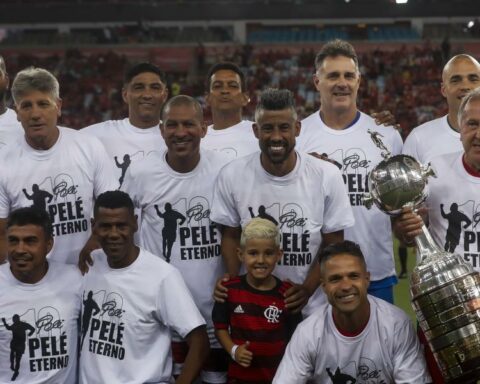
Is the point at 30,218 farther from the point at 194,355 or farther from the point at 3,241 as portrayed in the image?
the point at 194,355

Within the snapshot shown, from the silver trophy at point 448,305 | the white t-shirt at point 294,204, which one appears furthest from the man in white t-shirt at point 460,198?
the white t-shirt at point 294,204

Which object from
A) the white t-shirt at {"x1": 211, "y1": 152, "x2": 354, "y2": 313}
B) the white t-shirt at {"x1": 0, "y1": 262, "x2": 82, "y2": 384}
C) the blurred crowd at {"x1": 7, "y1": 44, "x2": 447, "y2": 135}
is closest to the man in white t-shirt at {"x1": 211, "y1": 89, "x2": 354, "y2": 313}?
the white t-shirt at {"x1": 211, "y1": 152, "x2": 354, "y2": 313}

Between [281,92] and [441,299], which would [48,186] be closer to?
[281,92]

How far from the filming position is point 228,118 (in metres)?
4.47

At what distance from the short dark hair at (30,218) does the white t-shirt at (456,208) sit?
1.73m

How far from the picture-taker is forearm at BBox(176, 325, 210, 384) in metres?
3.50

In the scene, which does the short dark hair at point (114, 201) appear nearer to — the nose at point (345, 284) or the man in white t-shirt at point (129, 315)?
the man in white t-shirt at point (129, 315)

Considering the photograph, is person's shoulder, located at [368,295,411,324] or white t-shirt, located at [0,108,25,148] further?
white t-shirt, located at [0,108,25,148]

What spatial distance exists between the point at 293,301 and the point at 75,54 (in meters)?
22.6

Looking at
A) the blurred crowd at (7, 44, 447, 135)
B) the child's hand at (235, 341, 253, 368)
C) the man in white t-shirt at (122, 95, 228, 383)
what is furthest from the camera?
the blurred crowd at (7, 44, 447, 135)

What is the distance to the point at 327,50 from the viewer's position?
4.13 meters

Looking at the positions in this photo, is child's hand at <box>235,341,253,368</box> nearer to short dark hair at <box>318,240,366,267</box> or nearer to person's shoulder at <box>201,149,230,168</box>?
short dark hair at <box>318,240,366,267</box>

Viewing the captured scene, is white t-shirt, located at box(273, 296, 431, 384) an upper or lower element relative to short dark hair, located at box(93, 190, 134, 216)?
lower

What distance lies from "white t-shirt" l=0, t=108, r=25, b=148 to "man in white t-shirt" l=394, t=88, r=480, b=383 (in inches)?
81.3
